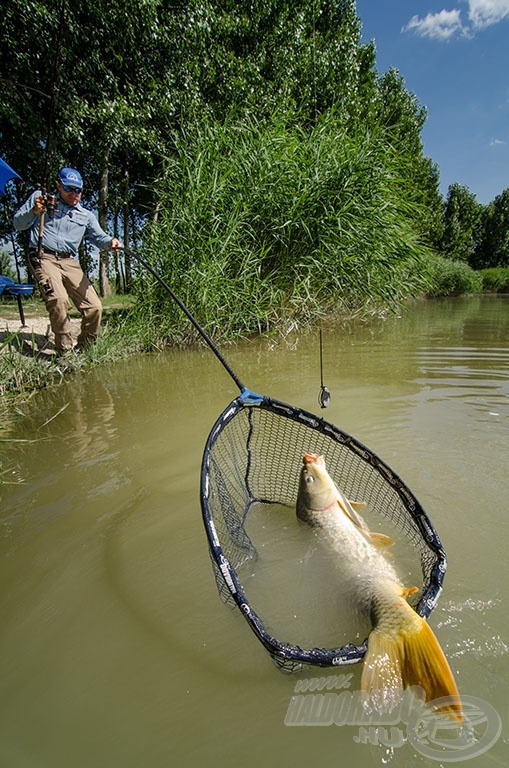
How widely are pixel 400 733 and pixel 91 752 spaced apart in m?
0.86

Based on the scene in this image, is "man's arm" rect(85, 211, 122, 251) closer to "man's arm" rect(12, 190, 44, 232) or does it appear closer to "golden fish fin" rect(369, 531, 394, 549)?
"man's arm" rect(12, 190, 44, 232)

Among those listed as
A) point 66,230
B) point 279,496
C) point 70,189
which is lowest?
point 279,496

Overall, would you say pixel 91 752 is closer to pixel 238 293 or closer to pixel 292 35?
pixel 238 293

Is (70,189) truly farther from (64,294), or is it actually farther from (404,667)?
(404,667)

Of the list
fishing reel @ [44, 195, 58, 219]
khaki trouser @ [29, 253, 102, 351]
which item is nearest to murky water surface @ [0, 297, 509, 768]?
khaki trouser @ [29, 253, 102, 351]

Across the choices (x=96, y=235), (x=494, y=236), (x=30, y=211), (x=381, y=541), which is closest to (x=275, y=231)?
(x=96, y=235)

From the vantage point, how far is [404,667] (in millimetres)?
1196

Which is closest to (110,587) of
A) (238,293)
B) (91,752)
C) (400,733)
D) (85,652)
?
(85,652)

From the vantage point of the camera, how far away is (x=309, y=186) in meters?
6.68

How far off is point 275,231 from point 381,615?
20.9 ft

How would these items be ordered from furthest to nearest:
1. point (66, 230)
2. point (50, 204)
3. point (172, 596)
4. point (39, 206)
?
point (66, 230) < point (50, 204) < point (39, 206) < point (172, 596)

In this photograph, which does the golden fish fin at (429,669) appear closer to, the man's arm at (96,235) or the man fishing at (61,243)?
the man fishing at (61,243)

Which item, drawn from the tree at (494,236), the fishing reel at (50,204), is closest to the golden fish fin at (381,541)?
the fishing reel at (50,204)

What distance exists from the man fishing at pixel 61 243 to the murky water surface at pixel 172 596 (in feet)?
6.31
